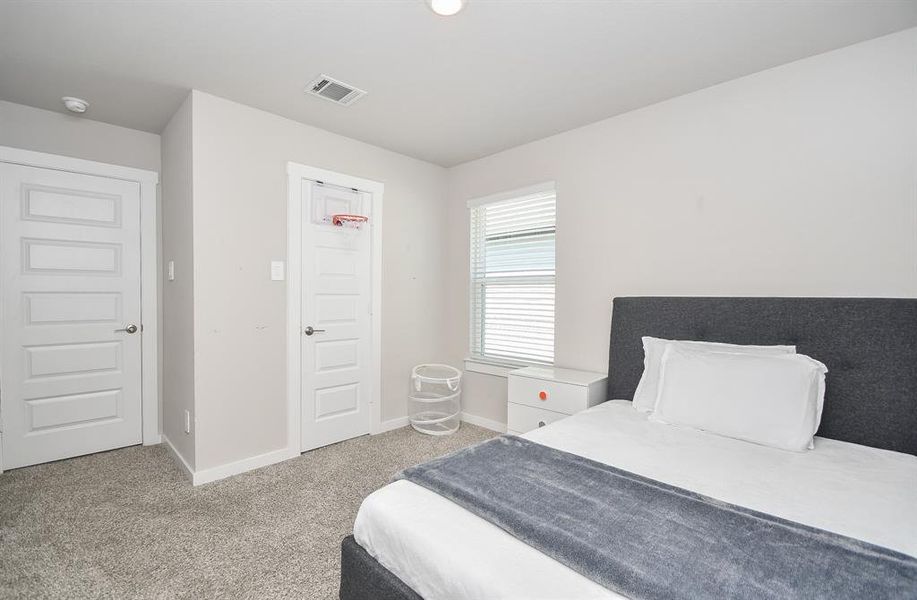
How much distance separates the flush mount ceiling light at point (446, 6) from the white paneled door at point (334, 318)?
1698 millimetres

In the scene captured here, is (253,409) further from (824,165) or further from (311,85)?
(824,165)

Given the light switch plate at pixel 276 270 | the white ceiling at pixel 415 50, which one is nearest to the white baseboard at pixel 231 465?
the light switch plate at pixel 276 270

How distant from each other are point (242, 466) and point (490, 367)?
203cm

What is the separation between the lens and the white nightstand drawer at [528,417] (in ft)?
9.11

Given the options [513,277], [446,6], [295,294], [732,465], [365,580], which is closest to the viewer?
[365,580]

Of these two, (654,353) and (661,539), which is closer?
(661,539)

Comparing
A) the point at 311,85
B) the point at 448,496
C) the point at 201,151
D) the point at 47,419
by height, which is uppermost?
the point at 311,85

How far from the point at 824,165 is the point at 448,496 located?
2403 millimetres

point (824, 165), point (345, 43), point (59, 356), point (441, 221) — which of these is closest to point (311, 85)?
point (345, 43)

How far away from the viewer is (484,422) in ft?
12.3

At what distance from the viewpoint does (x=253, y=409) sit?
9.38 ft

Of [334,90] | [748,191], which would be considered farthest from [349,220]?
[748,191]

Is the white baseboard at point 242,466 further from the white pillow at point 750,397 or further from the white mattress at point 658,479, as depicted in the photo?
the white pillow at point 750,397

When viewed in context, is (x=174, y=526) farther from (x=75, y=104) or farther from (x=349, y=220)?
(x=75, y=104)
